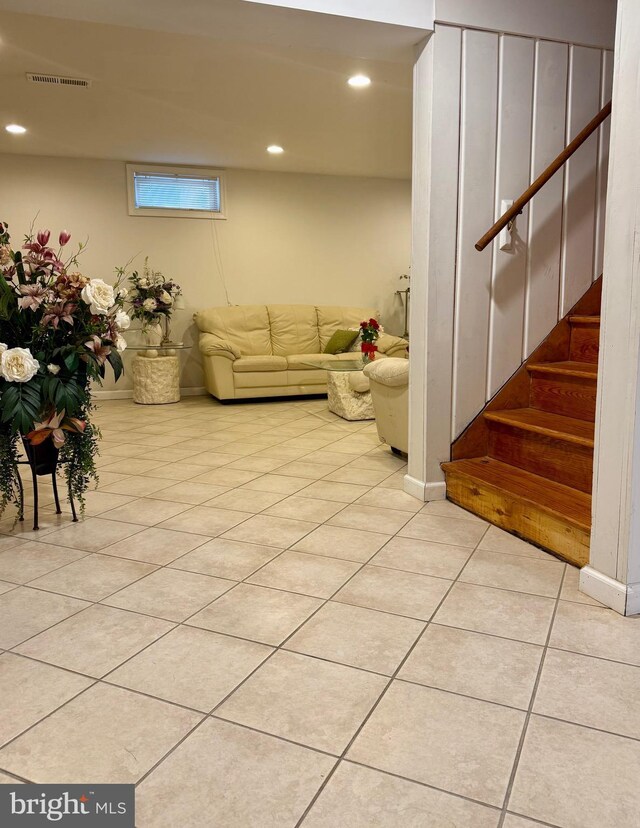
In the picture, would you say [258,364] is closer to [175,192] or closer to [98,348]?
[175,192]

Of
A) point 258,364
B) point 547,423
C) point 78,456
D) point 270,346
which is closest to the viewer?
point 78,456

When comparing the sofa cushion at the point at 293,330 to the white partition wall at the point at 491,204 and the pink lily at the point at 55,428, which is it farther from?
the pink lily at the point at 55,428

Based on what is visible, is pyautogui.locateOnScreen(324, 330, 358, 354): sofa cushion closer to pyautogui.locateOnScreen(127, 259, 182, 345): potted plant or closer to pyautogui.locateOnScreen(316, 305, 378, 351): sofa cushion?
pyautogui.locateOnScreen(316, 305, 378, 351): sofa cushion

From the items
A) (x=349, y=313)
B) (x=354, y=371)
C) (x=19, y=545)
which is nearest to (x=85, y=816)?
(x=19, y=545)

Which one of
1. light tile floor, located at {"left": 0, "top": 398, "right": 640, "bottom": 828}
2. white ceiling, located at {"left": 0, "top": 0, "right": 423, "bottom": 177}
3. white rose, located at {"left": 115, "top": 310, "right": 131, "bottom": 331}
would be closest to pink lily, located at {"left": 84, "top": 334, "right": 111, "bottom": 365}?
white rose, located at {"left": 115, "top": 310, "right": 131, "bottom": 331}

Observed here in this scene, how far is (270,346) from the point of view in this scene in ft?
23.8

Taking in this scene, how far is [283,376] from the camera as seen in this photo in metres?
6.74

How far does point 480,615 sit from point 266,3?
255 cm

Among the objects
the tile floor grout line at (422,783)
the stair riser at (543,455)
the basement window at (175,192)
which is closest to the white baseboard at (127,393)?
the basement window at (175,192)

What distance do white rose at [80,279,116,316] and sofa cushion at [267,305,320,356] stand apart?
4651 mm

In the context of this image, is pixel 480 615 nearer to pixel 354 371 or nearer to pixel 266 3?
pixel 266 3

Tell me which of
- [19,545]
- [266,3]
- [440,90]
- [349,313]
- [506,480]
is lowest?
[19,545]

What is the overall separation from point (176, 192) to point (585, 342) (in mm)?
5230

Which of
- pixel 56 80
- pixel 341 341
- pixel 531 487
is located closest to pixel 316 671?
pixel 531 487
